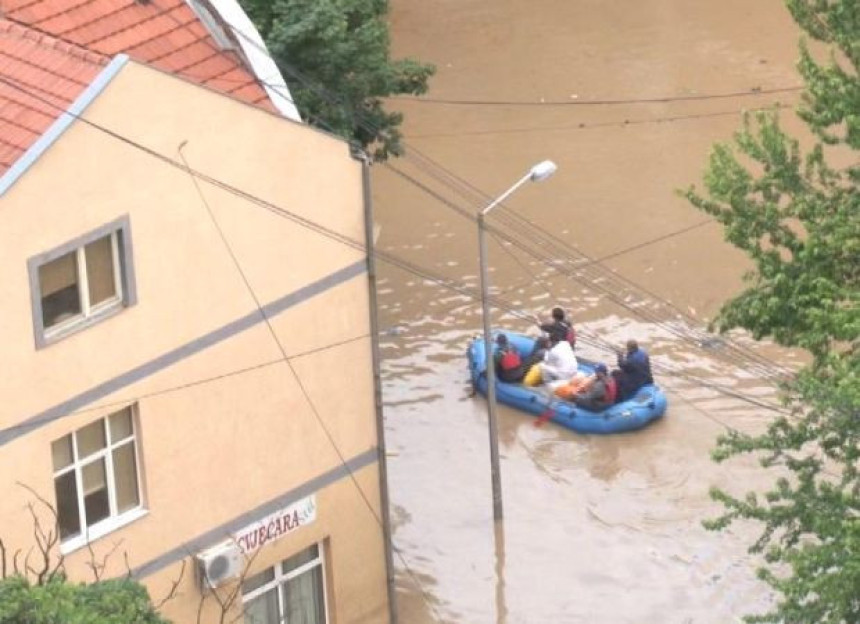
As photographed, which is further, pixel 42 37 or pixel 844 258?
pixel 42 37

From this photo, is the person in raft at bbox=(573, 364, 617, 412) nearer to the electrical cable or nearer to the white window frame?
the electrical cable

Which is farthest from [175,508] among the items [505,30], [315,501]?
[505,30]

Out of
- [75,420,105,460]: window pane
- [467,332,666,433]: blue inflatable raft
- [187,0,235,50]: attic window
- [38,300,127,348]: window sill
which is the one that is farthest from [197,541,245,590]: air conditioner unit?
[467,332,666,433]: blue inflatable raft

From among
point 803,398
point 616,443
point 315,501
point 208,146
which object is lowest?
point 616,443

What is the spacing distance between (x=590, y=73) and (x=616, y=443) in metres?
14.3

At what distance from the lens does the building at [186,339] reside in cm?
1836

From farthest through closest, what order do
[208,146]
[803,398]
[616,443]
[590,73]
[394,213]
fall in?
[590,73]
[394,213]
[616,443]
[208,146]
[803,398]

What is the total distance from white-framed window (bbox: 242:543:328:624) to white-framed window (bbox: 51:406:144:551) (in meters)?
1.83

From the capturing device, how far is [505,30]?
42875 mm

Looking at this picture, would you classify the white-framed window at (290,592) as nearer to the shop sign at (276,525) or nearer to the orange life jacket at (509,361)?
the shop sign at (276,525)

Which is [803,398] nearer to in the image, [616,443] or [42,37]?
[42,37]

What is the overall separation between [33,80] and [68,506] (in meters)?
3.78

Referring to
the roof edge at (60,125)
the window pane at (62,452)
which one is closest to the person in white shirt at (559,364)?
the window pane at (62,452)

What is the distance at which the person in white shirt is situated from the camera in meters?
27.8
